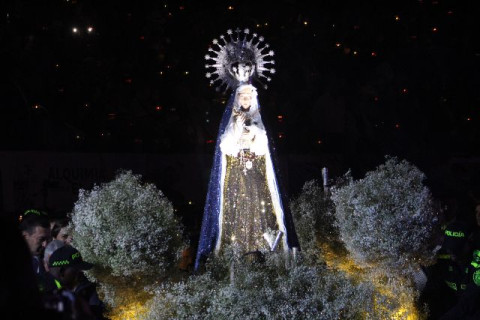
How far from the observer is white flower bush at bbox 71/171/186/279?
645 cm

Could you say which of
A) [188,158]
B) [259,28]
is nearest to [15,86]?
[188,158]

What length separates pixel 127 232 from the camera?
255 inches

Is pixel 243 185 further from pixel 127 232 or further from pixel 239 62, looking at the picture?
pixel 127 232

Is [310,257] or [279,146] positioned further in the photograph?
[279,146]

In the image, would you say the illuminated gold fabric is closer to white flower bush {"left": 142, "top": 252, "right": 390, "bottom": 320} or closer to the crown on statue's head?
the crown on statue's head

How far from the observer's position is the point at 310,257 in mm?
7691

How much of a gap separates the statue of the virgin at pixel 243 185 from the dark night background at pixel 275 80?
3878 millimetres

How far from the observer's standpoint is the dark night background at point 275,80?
11469 millimetres

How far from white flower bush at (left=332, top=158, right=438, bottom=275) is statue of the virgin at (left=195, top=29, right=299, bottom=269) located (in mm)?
897

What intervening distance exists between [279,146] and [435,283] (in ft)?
18.1

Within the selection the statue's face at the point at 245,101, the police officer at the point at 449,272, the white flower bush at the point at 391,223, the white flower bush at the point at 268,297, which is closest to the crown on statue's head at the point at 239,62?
the statue's face at the point at 245,101

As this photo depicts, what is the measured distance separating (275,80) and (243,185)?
5.96m

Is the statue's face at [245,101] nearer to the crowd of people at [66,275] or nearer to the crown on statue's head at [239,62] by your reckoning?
the crown on statue's head at [239,62]

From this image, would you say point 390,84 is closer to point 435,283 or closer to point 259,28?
point 259,28
